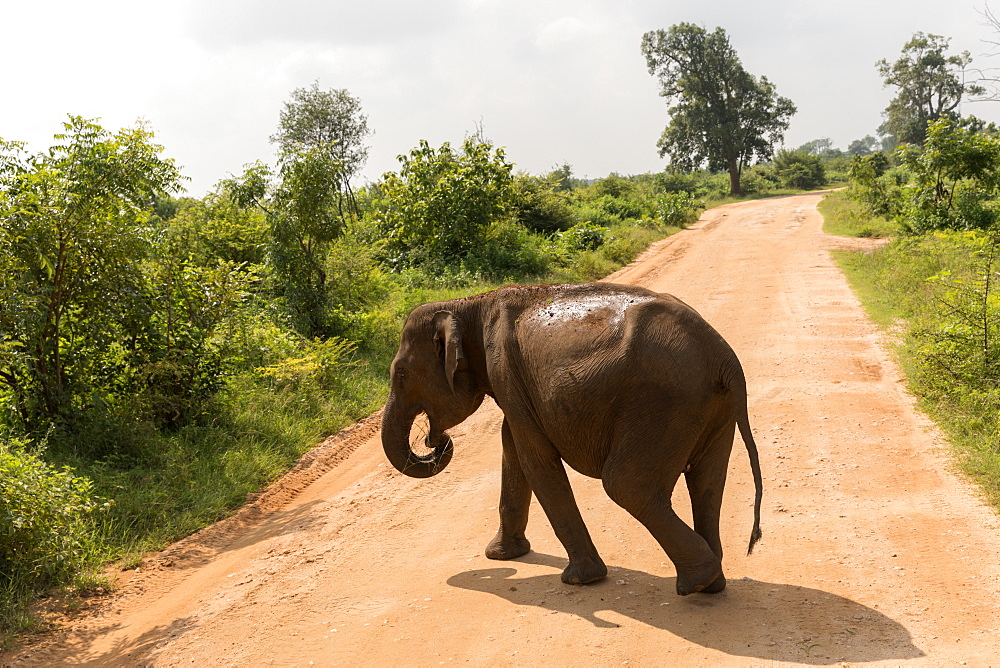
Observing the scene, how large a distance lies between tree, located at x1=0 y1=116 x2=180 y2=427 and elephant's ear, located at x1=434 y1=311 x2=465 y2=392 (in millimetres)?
3971

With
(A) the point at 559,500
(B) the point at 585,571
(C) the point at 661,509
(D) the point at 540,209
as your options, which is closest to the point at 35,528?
(A) the point at 559,500

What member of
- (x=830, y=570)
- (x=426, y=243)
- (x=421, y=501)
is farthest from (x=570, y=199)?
(x=830, y=570)

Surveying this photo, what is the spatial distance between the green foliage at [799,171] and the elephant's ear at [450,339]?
4990 centimetres

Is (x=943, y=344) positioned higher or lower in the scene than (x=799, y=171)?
lower

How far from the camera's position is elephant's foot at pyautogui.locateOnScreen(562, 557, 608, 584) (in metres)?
5.31

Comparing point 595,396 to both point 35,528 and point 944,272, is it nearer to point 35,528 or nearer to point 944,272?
point 35,528

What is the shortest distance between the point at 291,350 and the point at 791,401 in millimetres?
6429

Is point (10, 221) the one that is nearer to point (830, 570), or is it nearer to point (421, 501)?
point (421, 501)

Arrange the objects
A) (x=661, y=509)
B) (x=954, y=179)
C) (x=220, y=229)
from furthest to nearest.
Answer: (x=954, y=179) < (x=220, y=229) < (x=661, y=509)

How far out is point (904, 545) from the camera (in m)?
5.63

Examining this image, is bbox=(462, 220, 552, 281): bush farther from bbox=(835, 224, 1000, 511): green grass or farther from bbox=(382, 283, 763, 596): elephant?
bbox=(382, 283, 763, 596): elephant

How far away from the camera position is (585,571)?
531cm

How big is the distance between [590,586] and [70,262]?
5811 mm

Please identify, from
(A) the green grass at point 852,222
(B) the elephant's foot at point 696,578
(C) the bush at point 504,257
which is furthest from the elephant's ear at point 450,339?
(A) the green grass at point 852,222
